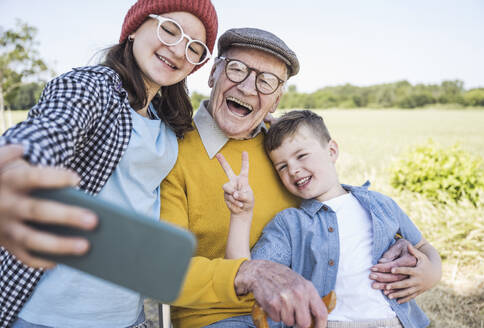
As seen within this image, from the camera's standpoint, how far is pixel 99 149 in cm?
148

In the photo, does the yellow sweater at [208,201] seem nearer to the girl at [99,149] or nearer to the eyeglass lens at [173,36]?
the girl at [99,149]

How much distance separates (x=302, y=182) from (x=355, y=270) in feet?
2.05

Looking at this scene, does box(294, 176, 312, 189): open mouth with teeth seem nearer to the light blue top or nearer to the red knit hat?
the light blue top

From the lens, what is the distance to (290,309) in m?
1.27

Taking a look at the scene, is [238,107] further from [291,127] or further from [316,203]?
[316,203]

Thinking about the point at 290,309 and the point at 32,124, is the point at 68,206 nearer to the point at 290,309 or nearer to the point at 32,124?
the point at 32,124

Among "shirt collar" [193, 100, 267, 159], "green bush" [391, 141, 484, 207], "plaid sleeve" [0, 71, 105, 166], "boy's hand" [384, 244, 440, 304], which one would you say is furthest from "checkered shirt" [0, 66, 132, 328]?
"green bush" [391, 141, 484, 207]

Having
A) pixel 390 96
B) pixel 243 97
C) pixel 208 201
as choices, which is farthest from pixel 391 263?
pixel 390 96

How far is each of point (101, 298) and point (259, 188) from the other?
3.74ft

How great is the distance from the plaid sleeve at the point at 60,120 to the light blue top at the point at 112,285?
0.34m

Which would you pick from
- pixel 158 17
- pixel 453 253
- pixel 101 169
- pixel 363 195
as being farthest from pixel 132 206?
pixel 453 253

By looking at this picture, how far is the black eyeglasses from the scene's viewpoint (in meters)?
2.31

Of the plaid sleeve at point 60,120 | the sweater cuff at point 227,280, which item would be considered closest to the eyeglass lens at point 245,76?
the plaid sleeve at point 60,120

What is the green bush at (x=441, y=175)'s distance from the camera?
518cm
